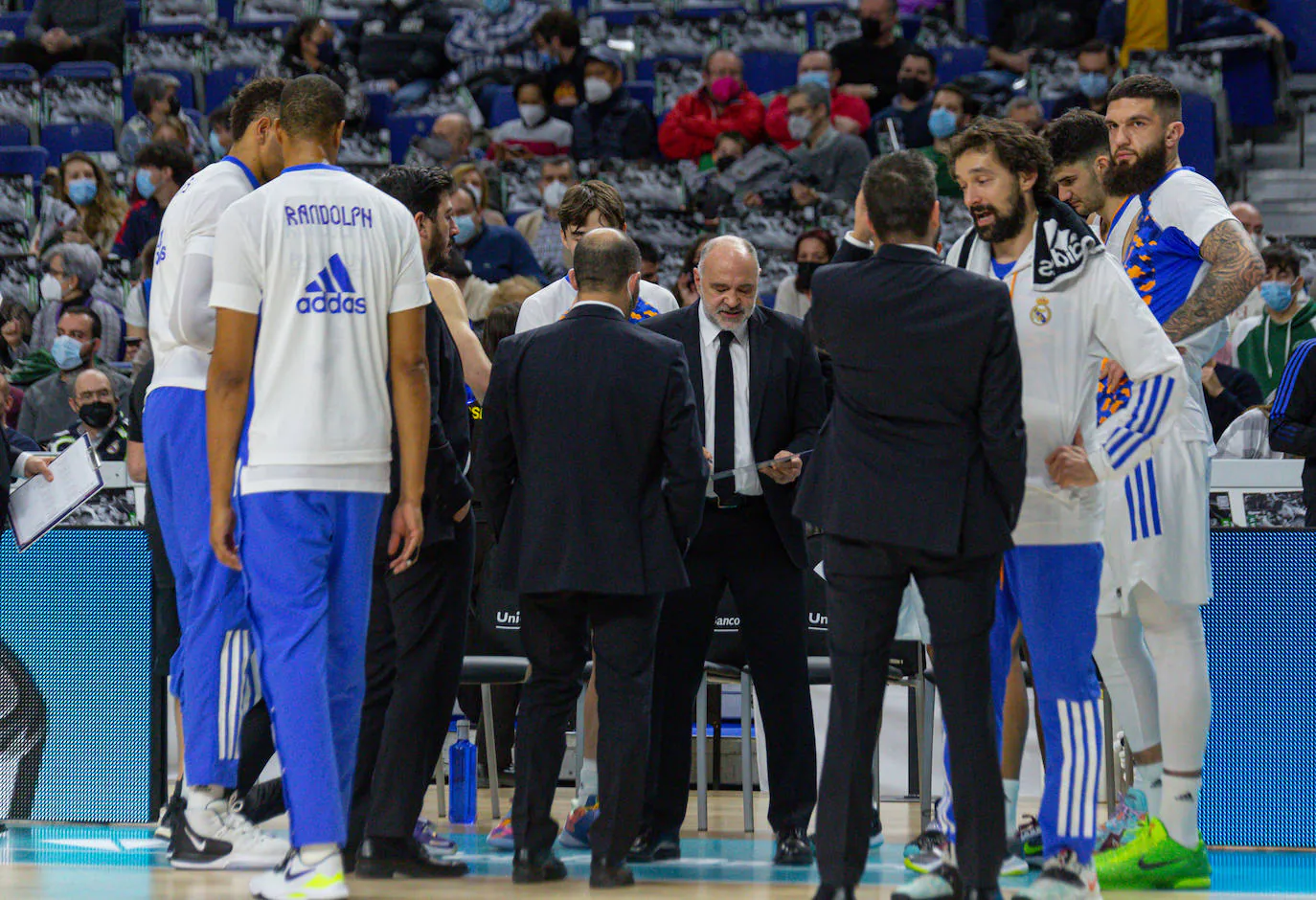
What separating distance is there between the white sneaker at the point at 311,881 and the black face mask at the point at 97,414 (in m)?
4.53

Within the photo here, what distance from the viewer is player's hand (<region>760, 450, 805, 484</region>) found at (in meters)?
4.79

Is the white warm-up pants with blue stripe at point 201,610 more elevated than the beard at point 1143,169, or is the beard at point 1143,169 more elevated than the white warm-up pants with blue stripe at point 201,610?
the beard at point 1143,169

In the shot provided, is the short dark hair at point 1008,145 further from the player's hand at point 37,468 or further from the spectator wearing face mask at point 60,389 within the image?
the spectator wearing face mask at point 60,389

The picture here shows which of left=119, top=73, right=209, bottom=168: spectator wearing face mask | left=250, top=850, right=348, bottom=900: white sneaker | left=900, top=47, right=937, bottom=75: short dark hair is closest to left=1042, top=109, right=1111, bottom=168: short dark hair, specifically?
left=250, top=850, right=348, bottom=900: white sneaker

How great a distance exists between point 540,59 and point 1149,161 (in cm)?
928

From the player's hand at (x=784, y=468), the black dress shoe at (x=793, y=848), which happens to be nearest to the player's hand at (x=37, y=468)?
the player's hand at (x=784, y=468)

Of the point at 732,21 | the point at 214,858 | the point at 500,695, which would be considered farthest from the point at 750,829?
the point at 732,21

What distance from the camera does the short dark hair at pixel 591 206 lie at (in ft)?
17.3

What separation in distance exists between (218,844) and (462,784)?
5.04ft

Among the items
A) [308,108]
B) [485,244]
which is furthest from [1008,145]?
[485,244]

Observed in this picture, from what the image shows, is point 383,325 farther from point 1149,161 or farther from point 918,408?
point 1149,161

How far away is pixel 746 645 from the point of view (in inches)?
195

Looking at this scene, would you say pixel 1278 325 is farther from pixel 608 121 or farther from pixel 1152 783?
pixel 608 121

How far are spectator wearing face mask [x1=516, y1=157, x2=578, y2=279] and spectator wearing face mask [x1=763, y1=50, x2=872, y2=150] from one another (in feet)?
5.64
